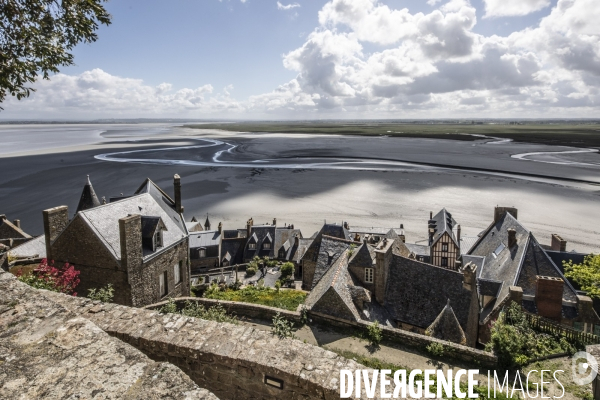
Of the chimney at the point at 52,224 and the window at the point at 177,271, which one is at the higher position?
the chimney at the point at 52,224

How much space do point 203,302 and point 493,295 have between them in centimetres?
1774

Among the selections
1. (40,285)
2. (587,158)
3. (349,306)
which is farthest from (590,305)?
(587,158)

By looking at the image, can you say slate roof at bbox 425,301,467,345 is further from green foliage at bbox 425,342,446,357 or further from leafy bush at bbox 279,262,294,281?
leafy bush at bbox 279,262,294,281

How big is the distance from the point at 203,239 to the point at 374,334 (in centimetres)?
3916

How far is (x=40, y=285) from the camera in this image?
34.8 feet

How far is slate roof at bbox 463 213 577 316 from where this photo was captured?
2020 centimetres

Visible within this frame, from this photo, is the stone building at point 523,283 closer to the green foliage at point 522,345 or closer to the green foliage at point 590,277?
the green foliage at point 590,277

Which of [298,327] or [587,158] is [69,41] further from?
[587,158]

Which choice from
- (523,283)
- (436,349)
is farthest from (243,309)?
(523,283)

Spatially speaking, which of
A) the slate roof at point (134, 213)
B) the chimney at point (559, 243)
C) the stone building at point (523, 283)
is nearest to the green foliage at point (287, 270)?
the slate roof at point (134, 213)

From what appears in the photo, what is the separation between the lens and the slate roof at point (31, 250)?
26.8 m

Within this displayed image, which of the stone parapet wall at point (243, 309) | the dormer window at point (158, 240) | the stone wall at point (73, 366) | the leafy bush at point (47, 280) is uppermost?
the stone wall at point (73, 366)

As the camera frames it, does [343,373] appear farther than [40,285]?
No

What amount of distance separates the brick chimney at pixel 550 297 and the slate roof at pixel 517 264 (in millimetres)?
1558
